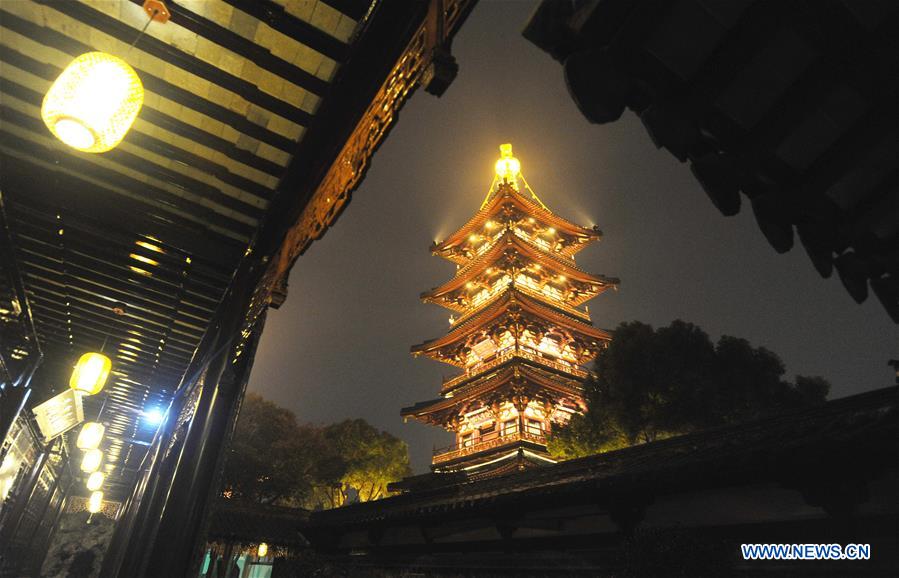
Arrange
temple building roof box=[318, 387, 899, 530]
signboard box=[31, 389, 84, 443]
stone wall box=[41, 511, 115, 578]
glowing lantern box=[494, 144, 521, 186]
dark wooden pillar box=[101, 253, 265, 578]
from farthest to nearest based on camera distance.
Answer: glowing lantern box=[494, 144, 521, 186] < stone wall box=[41, 511, 115, 578] < signboard box=[31, 389, 84, 443] < temple building roof box=[318, 387, 899, 530] < dark wooden pillar box=[101, 253, 265, 578]

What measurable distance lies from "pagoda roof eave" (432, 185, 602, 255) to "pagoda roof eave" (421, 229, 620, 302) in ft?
9.18

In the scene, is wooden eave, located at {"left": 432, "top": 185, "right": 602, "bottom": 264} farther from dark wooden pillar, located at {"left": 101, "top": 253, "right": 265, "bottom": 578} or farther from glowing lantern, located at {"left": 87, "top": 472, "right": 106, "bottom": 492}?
dark wooden pillar, located at {"left": 101, "top": 253, "right": 265, "bottom": 578}

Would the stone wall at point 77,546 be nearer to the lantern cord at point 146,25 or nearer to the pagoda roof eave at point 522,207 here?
the lantern cord at point 146,25

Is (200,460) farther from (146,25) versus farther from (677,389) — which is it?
(677,389)

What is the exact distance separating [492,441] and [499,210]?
52.2 ft

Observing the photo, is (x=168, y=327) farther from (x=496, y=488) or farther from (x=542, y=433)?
(x=542, y=433)

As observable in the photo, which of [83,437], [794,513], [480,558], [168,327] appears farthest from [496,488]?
[83,437]

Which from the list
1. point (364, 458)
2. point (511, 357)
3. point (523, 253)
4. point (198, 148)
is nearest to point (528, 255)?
point (523, 253)

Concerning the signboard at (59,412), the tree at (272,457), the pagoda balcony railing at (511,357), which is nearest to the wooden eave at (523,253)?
the pagoda balcony railing at (511,357)

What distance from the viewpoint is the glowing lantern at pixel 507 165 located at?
133ft

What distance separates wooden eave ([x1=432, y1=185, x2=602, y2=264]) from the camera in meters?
31.8

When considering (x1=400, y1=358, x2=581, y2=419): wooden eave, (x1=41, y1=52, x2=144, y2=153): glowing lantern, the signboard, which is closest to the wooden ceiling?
(x1=41, y1=52, x2=144, y2=153): glowing lantern

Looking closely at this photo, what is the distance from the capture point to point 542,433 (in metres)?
25.8

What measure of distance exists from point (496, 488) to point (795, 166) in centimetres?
746
